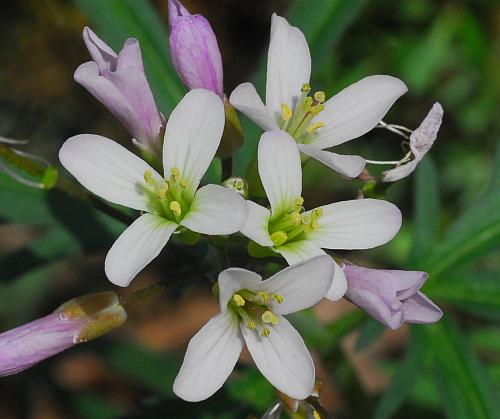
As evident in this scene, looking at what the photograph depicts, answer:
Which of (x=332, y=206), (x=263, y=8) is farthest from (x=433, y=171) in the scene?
(x=263, y=8)

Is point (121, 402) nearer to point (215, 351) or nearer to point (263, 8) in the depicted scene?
point (263, 8)

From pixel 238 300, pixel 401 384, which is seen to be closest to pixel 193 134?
pixel 238 300

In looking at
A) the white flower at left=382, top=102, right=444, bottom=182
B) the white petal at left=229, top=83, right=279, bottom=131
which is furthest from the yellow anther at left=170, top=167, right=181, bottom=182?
the white flower at left=382, top=102, right=444, bottom=182

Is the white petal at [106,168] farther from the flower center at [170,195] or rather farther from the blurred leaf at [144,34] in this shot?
the blurred leaf at [144,34]

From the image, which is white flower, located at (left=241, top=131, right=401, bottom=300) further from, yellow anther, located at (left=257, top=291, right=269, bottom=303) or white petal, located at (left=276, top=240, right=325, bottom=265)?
yellow anther, located at (left=257, top=291, right=269, bottom=303)

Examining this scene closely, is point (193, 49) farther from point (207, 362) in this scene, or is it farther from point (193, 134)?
point (207, 362)
